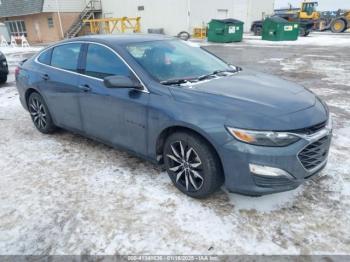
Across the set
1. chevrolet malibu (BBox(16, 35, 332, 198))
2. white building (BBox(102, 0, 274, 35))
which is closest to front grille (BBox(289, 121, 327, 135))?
chevrolet malibu (BBox(16, 35, 332, 198))

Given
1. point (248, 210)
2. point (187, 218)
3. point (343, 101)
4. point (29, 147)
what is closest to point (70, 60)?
point (29, 147)

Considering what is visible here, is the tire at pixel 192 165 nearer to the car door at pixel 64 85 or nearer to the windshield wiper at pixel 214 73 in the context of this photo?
the windshield wiper at pixel 214 73

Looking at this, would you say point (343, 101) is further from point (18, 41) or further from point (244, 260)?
point (18, 41)

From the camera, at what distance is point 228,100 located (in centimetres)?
296

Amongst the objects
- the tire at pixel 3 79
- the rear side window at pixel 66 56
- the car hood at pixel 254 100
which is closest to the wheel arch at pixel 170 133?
the car hood at pixel 254 100

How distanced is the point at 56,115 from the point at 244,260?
3437 millimetres

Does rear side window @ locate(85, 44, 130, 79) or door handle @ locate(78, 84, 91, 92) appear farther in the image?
door handle @ locate(78, 84, 91, 92)

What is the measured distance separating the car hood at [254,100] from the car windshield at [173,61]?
1.08 ft

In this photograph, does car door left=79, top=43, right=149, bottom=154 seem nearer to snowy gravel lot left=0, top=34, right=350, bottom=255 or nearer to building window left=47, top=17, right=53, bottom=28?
snowy gravel lot left=0, top=34, right=350, bottom=255

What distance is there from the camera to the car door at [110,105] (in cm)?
347

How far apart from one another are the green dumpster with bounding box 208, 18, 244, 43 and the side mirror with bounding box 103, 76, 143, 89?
752 inches

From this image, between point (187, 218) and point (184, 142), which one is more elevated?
point (184, 142)

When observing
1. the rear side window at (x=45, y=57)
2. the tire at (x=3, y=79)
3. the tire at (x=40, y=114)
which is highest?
the rear side window at (x=45, y=57)

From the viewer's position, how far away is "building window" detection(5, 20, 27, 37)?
30414 mm
